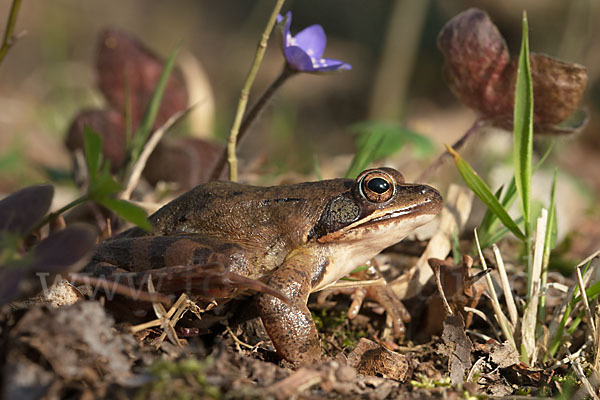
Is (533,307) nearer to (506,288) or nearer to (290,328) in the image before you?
(506,288)

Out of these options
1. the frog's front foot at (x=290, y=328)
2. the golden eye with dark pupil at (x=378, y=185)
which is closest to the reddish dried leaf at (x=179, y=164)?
the golden eye with dark pupil at (x=378, y=185)

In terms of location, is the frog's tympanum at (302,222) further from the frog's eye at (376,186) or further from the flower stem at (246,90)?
the flower stem at (246,90)

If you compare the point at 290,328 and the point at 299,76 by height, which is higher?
the point at 290,328

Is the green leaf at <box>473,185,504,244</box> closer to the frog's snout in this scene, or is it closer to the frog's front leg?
the frog's snout

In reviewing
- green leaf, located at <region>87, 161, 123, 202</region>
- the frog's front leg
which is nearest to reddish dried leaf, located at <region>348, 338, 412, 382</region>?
the frog's front leg

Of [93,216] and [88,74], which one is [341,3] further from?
[93,216]

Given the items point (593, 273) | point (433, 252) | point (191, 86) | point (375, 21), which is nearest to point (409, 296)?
point (433, 252)

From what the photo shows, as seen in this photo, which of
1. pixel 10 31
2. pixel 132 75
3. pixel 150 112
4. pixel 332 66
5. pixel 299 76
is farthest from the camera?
pixel 299 76

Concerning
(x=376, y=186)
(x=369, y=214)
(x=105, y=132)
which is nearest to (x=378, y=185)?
(x=376, y=186)
